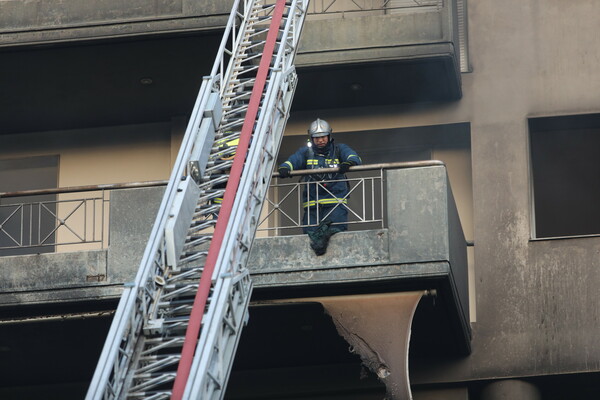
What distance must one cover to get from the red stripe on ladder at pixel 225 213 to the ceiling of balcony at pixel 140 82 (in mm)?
1783

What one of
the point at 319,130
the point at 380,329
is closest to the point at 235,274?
the point at 380,329

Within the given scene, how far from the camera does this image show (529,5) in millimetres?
21406

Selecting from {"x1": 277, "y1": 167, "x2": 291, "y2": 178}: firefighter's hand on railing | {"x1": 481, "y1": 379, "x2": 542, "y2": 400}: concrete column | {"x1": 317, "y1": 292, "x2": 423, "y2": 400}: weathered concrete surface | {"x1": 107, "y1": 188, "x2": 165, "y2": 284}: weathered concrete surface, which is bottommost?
{"x1": 481, "y1": 379, "x2": 542, "y2": 400}: concrete column

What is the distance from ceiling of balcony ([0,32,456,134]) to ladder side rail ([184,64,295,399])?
272 cm

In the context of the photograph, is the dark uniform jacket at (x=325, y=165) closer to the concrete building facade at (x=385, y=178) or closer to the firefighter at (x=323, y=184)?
the firefighter at (x=323, y=184)

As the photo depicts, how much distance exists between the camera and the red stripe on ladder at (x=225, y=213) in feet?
48.4

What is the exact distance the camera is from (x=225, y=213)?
53.3 ft

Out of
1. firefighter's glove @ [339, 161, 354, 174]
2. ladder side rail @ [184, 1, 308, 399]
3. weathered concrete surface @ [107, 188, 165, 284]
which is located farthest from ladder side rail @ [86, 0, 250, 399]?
firefighter's glove @ [339, 161, 354, 174]

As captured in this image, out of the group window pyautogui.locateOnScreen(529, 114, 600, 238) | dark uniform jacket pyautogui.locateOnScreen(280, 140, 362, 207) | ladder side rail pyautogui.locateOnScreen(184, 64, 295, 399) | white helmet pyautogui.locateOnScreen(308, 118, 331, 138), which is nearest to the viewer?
ladder side rail pyautogui.locateOnScreen(184, 64, 295, 399)

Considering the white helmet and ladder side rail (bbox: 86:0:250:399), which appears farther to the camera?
the white helmet

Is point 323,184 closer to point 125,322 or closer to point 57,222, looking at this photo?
point 125,322

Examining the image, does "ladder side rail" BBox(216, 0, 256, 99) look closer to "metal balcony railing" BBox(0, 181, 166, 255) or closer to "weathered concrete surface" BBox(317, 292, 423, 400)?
"weathered concrete surface" BBox(317, 292, 423, 400)

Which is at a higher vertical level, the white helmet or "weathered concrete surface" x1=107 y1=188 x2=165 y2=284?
the white helmet

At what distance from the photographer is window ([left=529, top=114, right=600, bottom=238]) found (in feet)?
70.4
